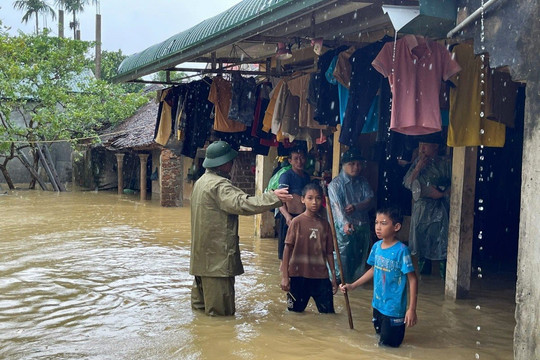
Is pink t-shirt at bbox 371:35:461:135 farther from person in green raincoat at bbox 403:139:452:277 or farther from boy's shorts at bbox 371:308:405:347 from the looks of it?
person in green raincoat at bbox 403:139:452:277

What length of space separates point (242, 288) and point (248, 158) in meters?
13.0

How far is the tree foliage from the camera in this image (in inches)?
957

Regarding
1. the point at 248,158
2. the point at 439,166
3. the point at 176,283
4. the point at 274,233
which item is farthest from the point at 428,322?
the point at 248,158

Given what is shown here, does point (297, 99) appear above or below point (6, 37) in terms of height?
below

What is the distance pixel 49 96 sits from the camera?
992 inches

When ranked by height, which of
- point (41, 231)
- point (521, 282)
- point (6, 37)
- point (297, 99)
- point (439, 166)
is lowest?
point (41, 231)

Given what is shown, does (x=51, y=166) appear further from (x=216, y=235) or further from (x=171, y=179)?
(x=216, y=235)

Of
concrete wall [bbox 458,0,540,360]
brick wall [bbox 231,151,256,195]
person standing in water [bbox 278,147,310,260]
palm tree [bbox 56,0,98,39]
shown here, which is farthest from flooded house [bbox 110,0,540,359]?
palm tree [bbox 56,0,98,39]

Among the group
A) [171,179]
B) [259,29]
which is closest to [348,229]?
[259,29]

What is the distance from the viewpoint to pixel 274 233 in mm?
12438

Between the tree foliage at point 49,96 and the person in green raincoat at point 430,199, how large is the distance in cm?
1895

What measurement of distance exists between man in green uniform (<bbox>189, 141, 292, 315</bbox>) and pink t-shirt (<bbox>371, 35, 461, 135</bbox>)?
1.69 m

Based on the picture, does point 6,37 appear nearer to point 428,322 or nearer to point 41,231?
point 41,231

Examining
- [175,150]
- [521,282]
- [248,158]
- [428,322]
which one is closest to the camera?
[521,282]
